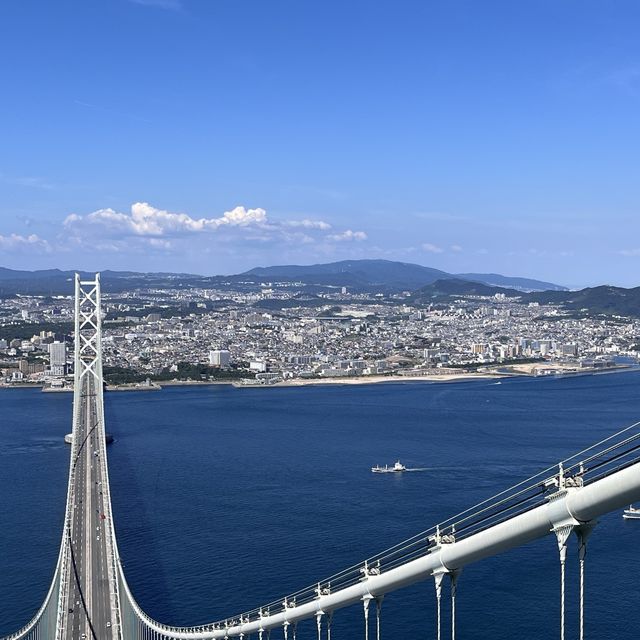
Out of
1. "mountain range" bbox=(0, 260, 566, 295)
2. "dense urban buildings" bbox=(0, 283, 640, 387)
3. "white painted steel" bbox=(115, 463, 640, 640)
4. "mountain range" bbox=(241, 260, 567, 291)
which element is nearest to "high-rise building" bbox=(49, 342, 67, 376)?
"dense urban buildings" bbox=(0, 283, 640, 387)

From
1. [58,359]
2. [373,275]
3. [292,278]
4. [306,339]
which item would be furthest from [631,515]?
[373,275]

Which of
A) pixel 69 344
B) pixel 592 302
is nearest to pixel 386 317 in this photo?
pixel 592 302

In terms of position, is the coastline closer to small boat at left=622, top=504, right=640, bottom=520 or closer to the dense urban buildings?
the dense urban buildings

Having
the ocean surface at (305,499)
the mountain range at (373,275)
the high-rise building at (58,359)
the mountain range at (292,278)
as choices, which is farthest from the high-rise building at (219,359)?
→ the mountain range at (373,275)

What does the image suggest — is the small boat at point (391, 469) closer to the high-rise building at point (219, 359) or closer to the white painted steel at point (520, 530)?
the white painted steel at point (520, 530)

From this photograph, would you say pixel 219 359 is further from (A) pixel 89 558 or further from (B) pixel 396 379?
(A) pixel 89 558

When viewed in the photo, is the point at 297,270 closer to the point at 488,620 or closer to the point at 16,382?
the point at 16,382
